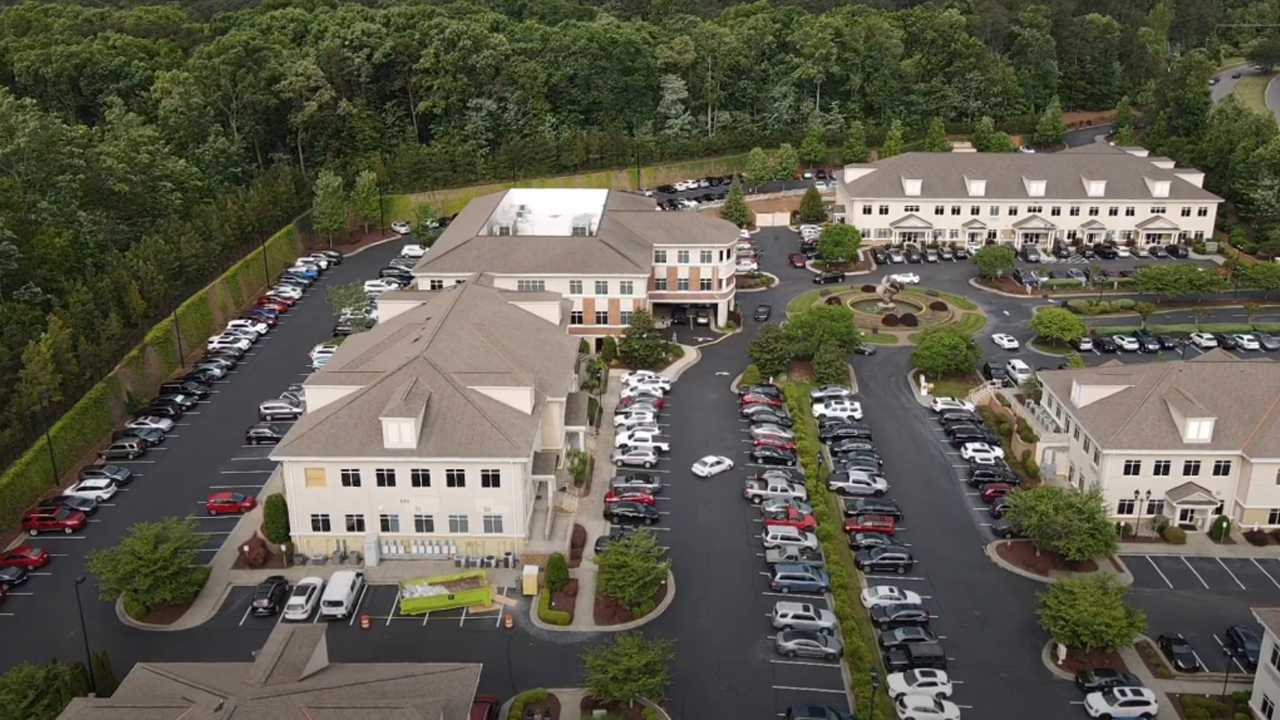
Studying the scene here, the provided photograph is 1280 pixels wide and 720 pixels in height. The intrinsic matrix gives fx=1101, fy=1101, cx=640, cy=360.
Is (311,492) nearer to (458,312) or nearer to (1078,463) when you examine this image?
(458,312)

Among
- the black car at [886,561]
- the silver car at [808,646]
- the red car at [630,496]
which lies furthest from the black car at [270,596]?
the black car at [886,561]

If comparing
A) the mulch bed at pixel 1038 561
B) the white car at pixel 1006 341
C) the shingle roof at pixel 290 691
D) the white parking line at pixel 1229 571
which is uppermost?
the shingle roof at pixel 290 691

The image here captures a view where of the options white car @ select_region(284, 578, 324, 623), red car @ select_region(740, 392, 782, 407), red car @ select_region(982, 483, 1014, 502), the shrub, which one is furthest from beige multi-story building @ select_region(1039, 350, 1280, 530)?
white car @ select_region(284, 578, 324, 623)

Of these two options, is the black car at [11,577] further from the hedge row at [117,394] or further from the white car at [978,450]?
the white car at [978,450]

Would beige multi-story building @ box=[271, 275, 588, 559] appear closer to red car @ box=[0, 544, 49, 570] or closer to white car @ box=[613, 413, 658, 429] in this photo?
white car @ box=[613, 413, 658, 429]

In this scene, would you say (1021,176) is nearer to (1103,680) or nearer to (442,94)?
(442,94)

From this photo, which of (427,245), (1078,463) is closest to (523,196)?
(427,245)

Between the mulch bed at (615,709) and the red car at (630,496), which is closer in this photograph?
the mulch bed at (615,709)
